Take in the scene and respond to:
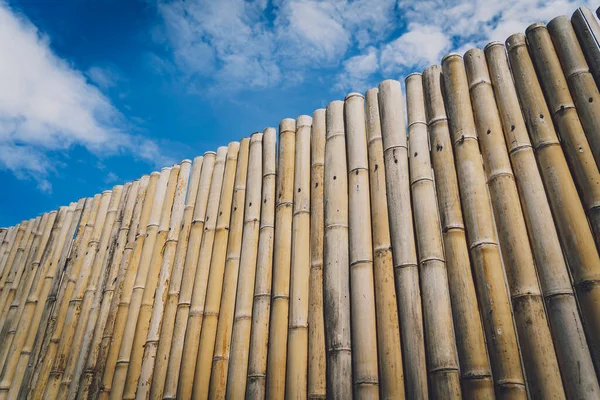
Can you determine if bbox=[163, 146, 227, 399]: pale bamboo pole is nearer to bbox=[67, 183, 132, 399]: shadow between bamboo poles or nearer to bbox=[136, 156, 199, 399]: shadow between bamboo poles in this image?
bbox=[136, 156, 199, 399]: shadow between bamboo poles

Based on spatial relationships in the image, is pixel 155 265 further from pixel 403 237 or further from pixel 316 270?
pixel 403 237

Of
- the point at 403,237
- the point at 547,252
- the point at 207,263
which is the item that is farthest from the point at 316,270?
the point at 547,252

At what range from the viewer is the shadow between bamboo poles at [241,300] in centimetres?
223

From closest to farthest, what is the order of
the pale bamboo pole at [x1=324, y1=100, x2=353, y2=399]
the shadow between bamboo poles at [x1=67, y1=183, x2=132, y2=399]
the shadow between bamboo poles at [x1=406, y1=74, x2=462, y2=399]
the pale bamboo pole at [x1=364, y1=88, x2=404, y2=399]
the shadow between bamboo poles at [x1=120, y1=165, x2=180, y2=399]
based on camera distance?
the shadow between bamboo poles at [x1=406, y1=74, x2=462, y2=399] < the pale bamboo pole at [x1=364, y1=88, x2=404, y2=399] < the pale bamboo pole at [x1=324, y1=100, x2=353, y2=399] < the shadow between bamboo poles at [x1=120, y1=165, x2=180, y2=399] < the shadow between bamboo poles at [x1=67, y1=183, x2=132, y2=399]

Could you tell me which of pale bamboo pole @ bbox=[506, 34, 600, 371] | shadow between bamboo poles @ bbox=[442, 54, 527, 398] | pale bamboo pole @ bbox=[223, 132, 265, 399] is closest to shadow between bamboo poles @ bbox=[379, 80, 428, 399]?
shadow between bamboo poles @ bbox=[442, 54, 527, 398]

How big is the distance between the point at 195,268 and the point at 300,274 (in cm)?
86

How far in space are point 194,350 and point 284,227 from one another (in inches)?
34.8

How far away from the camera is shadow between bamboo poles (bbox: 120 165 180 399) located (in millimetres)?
2523

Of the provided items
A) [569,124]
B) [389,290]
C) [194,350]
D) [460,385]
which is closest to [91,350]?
[194,350]

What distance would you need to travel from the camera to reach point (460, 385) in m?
1.62

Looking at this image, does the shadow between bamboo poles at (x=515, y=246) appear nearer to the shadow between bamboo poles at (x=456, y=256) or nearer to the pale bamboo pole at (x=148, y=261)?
the shadow between bamboo poles at (x=456, y=256)

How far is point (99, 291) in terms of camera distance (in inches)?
119

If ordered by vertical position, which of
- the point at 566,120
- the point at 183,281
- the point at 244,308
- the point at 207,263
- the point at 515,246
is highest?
the point at 566,120

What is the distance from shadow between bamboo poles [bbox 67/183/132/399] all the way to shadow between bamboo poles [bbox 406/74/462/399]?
2.21 metres
